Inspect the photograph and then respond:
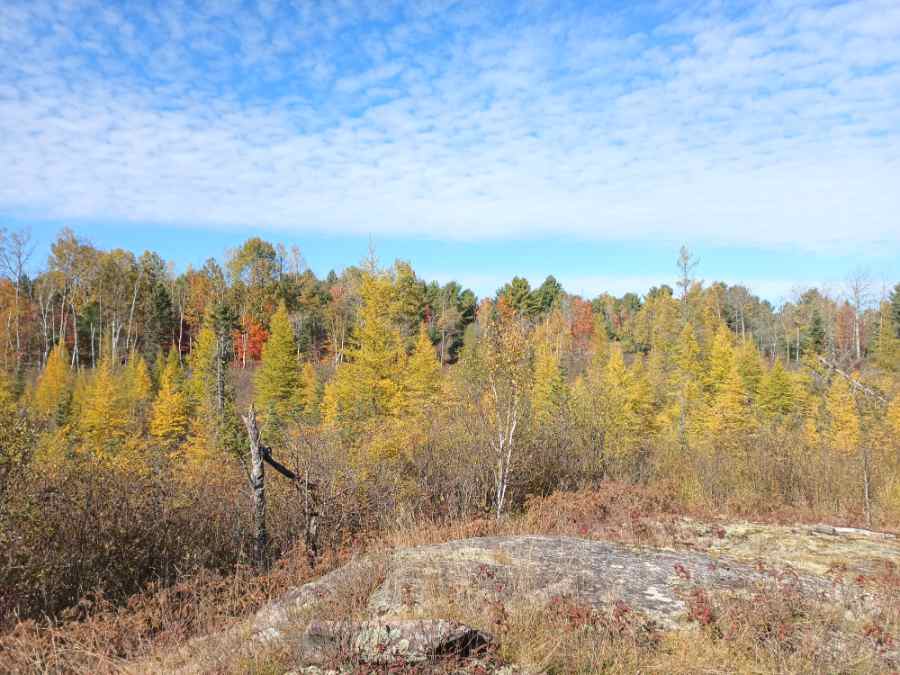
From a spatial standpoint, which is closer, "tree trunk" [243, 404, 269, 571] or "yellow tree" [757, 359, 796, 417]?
"tree trunk" [243, 404, 269, 571]

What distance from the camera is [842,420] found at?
14.7 m

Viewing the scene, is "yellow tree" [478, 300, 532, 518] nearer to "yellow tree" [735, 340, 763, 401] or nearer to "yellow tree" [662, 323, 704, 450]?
"yellow tree" [662, 323, 704, 450]

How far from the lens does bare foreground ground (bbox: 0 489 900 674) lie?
12.7ft

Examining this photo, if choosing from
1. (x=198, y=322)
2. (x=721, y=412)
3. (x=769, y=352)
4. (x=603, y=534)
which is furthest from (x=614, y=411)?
(x=769, y=352)

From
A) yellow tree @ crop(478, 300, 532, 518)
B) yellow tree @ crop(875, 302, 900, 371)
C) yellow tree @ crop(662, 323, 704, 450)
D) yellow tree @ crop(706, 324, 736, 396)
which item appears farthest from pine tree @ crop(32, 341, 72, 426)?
yellow tree @ crop(875, 302, 900, 371)

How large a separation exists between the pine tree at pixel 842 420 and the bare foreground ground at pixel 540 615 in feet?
13.2

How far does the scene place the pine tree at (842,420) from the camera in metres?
10.1

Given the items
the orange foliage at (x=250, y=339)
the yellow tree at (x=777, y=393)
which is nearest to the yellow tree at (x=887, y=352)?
the yellow tree at (x=777, y=393)

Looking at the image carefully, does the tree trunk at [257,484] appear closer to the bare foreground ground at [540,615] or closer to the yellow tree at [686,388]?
the bare foreground ground at [540,615]

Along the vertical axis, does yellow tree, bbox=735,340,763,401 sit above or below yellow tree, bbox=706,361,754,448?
above

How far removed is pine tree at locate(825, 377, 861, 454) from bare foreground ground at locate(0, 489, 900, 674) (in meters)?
4.04

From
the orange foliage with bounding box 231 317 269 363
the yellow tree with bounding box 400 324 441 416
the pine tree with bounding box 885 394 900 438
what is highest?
the orange foliage with bounding box 231 317 269 363

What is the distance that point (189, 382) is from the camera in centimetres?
3681

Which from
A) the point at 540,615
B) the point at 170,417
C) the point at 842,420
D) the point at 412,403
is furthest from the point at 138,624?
the point at 170,417
